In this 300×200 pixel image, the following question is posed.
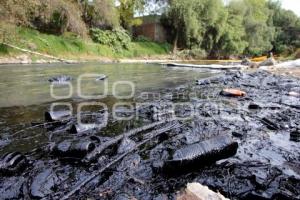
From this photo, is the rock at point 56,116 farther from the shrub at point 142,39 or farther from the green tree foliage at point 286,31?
the green tree foliage at point 286,31

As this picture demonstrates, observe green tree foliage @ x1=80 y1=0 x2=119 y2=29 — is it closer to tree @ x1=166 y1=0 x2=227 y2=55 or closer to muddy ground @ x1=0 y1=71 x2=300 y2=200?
tree @ x1=166 y1=0 x2=227 y2=55

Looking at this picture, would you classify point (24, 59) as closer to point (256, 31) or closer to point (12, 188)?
point (12, 188)

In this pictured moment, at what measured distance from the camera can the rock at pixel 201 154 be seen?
9.75 ft

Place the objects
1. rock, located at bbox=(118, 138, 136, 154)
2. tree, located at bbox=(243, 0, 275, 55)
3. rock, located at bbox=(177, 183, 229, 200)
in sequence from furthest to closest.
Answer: tree, located at bbox=(243, 0, 275, 55), rock, located at bbox=(118, 138, 136, 154), rock, located at bbox=(177, 183, 229, 200)

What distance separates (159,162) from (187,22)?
3526cm

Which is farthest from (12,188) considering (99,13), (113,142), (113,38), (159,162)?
(113,38)

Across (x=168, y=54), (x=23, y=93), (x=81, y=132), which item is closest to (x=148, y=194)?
(x=81, y=132)

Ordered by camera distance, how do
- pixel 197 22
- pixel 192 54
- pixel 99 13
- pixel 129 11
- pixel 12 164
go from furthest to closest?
1. pixel 192 54
2. pixel 129 11
3. pixel 197 22
4. pixel 99 13
5. pixel 12 164

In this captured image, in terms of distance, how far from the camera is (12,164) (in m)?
2.98

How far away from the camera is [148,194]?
8.43 ft

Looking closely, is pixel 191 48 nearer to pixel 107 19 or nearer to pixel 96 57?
pixel 107 19

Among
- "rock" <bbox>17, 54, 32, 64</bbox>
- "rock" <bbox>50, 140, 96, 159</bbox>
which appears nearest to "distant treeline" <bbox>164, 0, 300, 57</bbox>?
"rock" <bbox>17, 54, 32, 64</bbox>

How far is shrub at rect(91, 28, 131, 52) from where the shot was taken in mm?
29859

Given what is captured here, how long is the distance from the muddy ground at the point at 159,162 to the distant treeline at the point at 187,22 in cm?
1065
